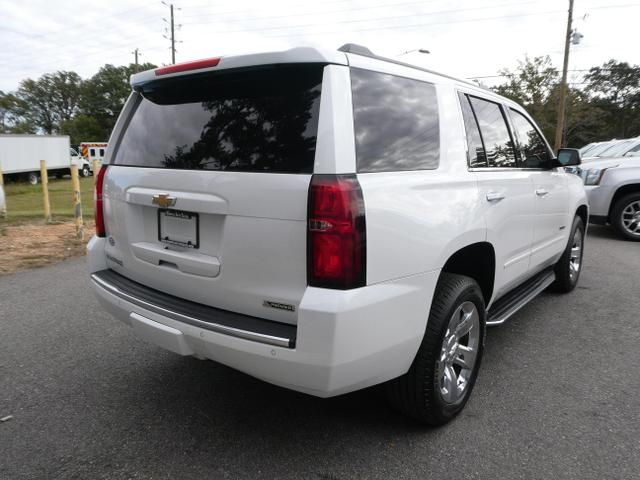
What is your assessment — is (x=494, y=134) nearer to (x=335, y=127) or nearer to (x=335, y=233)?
(x=335, y=127)

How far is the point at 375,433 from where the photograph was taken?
2.56 metres

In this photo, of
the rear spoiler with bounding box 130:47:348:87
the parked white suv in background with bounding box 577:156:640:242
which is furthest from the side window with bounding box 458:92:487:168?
the parked white suv in background with bounding box 577:156:640:242

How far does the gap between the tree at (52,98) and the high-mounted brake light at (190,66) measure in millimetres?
91723

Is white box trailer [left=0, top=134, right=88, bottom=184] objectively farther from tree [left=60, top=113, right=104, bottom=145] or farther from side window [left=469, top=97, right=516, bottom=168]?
tree [left=60, top=113, right=104, bottom=145]

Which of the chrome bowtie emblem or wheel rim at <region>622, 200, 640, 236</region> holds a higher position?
the chrome bowtie emblem

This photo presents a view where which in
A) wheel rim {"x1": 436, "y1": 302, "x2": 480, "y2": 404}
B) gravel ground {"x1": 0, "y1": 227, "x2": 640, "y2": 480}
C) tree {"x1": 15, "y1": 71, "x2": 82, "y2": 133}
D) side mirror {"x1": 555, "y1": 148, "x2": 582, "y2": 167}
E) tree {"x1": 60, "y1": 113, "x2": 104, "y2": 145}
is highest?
tree {"x1": 15, "y1": 71, "x2": 82, "y2": 133}

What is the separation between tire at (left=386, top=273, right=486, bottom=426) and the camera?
2375mm

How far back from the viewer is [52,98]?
269 ft

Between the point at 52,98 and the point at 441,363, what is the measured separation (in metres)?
95.8

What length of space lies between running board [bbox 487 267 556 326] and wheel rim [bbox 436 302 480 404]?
0.82 ft

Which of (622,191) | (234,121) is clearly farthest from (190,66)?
(622,191)

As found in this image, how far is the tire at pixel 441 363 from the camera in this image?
2375mm

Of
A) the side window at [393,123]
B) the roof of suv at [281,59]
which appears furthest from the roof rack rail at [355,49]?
the side window at [393,123]

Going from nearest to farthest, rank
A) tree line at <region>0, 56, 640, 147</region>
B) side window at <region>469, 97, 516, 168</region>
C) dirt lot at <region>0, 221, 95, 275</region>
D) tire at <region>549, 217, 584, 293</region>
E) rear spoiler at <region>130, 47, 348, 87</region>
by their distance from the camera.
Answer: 1. rear spoiler at <region>130, 47, 348, 87</region>
2. side window at <region>469, 97, 516, 168</region>
3. tire at <region>549, 217, 584, 293</region>
4. dirt lot at <region>0, 221, 95, 275</region>
5. tree line at <region>0, 56, 640, 147</region>
